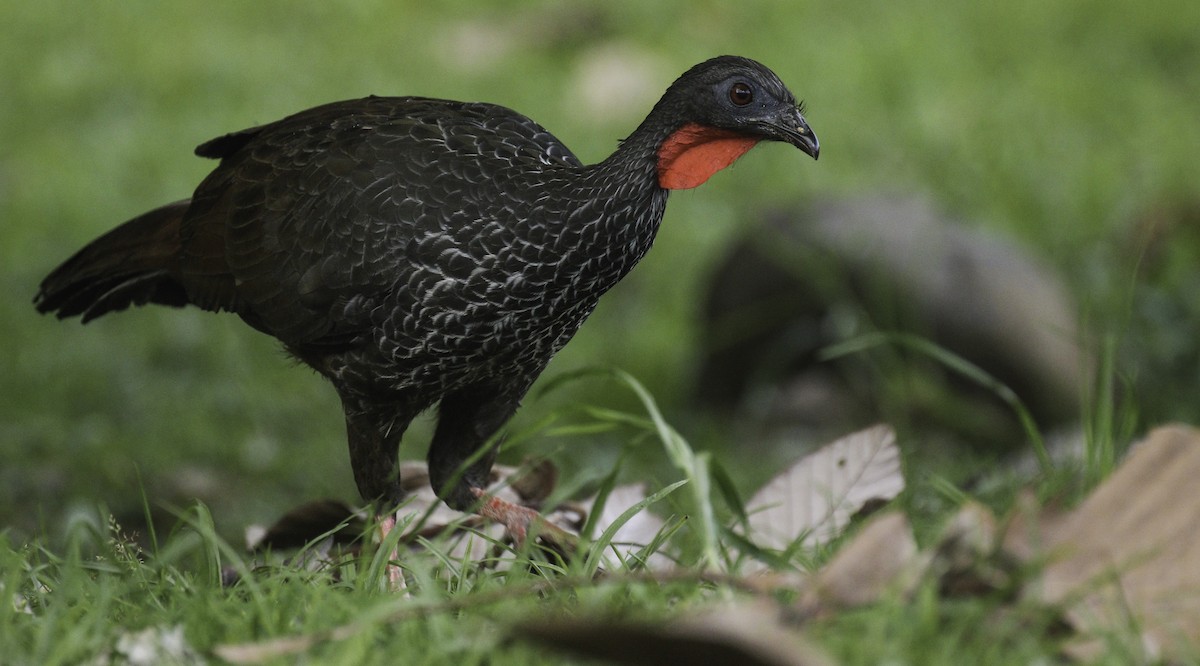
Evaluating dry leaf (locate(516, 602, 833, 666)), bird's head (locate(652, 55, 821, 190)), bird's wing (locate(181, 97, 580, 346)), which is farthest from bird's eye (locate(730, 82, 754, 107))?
dry leaf (locate(516, 602, 833, 666))

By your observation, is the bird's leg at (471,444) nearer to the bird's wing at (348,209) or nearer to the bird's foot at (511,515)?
the bird's foot at (511,515)

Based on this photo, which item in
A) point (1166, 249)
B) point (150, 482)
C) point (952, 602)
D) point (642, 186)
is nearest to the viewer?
point (952, 602)

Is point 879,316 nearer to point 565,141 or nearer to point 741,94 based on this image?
point 565,141

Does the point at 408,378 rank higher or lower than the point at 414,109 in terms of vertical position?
lower

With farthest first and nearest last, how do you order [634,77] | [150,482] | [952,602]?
[634,77], [150,482], [952,602]

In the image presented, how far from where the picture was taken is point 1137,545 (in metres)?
2.33

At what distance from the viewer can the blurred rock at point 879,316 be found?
249 inches

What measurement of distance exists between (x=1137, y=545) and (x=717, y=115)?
1288 mm

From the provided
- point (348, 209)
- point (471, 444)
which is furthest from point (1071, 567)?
point (348, 209)

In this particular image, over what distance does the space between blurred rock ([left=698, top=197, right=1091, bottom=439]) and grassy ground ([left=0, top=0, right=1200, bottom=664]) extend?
33 centimetres

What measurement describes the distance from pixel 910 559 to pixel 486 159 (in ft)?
4.82

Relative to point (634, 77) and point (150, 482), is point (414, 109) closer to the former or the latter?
point (150, 482)

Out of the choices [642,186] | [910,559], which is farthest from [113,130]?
[910,559]

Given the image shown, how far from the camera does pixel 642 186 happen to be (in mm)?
3158
